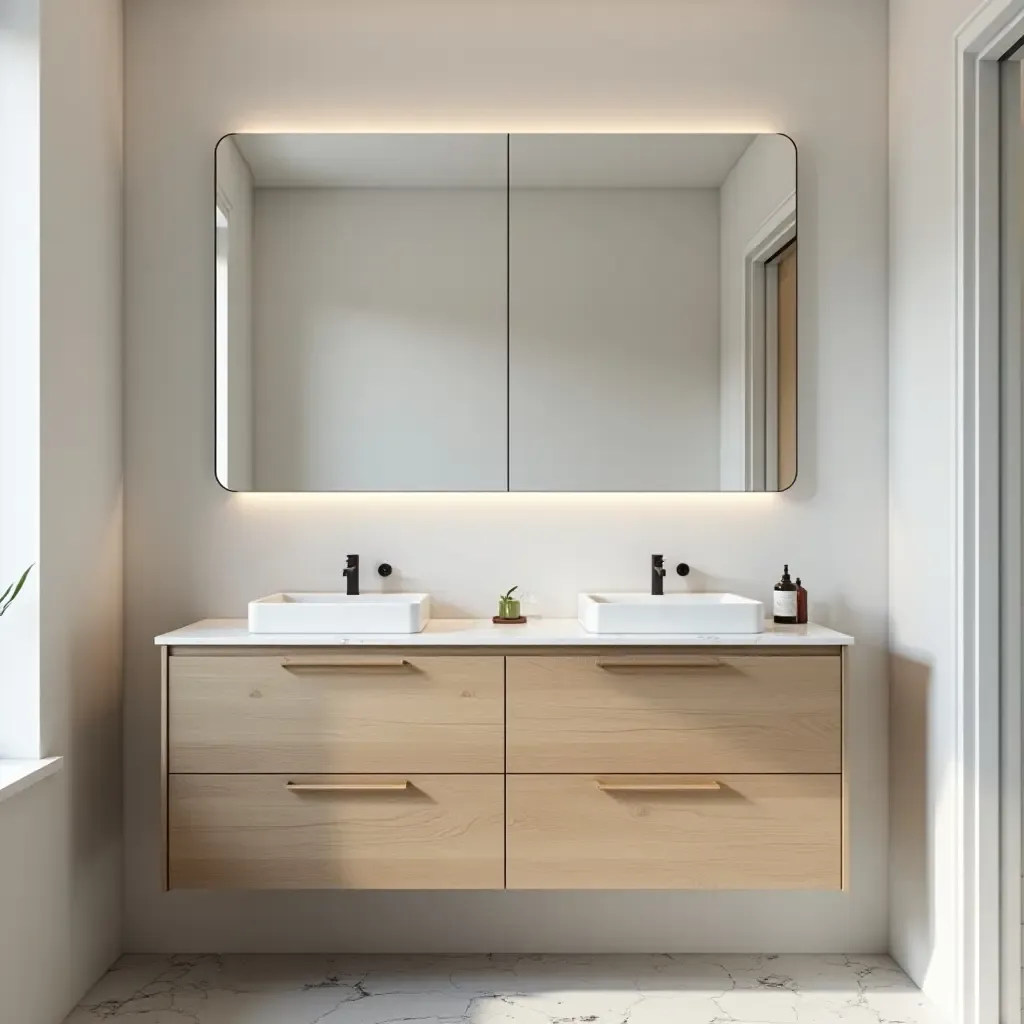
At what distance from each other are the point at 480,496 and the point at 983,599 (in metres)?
1.25

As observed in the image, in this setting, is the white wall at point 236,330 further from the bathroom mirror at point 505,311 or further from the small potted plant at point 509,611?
the small potted plant at point 509,611

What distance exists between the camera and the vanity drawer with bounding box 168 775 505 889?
2.19 meters

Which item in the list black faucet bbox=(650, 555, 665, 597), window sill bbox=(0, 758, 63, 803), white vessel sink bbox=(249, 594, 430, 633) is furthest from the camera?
black faucet bbox=(650, 555, 665, 597)

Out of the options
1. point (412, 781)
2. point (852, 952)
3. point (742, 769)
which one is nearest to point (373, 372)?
point (412, 781)

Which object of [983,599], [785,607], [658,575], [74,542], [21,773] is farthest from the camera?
[658,575]

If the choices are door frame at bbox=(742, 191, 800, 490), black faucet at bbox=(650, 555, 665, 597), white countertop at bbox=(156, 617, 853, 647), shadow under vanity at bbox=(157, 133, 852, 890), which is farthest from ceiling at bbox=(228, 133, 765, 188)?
white countertop at bbox=(156, 617, 853, 647)

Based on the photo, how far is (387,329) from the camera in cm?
257

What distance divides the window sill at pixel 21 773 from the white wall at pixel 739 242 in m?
1.77

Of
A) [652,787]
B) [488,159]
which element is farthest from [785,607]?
[488,159]

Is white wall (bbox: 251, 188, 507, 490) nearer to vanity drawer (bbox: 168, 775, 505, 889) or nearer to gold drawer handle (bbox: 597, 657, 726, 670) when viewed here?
gold drawer handle (bbox: 597, 657, 726, 670)

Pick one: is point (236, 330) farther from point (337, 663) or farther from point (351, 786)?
point (351, 786)

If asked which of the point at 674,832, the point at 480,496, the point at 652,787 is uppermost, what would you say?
the point at 480,496

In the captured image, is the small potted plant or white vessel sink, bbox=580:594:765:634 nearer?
white vessel sink, bbox=580:594:765:634

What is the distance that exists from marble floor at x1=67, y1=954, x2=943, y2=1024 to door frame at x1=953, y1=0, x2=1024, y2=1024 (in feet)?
0.76
